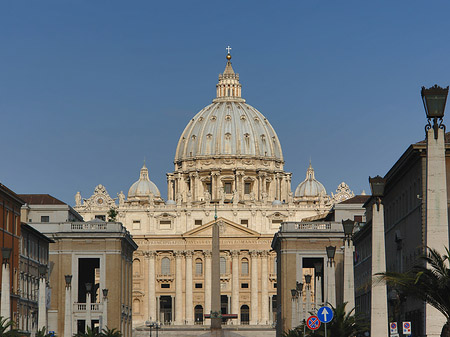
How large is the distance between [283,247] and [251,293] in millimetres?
80178

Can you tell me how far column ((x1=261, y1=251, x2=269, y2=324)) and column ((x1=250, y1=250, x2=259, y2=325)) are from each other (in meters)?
0.94

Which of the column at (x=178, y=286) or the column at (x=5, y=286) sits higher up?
the column at (x=178, y=286)


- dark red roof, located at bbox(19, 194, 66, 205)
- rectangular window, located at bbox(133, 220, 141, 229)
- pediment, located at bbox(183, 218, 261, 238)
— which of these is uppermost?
rectangular window, located at bbox(133, 220, 141, 229)

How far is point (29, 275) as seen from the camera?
299 ft

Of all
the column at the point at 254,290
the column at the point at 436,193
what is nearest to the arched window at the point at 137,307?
the column at the point at 254,290

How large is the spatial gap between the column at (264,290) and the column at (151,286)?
1642 cm

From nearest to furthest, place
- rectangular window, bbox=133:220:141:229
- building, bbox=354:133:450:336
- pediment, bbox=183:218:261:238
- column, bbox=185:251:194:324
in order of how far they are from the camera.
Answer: building, bbox=354:133:450:336 < column, bbox=185:251:194:324 < pediment, bbox=183:218:261:238 < rectangular window, bbox=133:220:141:229

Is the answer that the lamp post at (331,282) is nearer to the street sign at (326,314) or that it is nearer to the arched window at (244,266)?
the street sign at (326,314)

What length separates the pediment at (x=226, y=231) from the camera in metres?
192

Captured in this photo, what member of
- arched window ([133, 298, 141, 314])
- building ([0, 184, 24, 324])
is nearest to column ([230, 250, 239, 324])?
arched window ([133, 298, 141, 314])

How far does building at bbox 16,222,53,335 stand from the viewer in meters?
87.0

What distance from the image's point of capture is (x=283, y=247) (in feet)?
367

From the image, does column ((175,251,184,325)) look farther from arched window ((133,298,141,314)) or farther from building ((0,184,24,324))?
building ((0,184,24,324))

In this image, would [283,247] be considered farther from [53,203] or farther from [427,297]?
[427,297]
